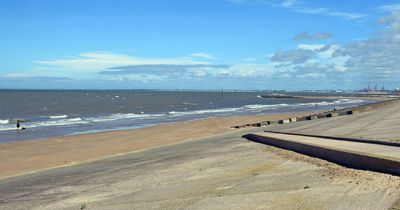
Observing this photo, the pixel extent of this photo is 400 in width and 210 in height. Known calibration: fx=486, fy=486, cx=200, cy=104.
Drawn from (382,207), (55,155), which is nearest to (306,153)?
(382,207)

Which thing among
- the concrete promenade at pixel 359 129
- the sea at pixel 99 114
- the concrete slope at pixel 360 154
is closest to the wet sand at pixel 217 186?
the concrete slope at pixel 360 154

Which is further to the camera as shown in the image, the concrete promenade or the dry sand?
the dry sand

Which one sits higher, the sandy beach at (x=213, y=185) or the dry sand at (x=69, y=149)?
the sandy beach at (x=213, y=185)

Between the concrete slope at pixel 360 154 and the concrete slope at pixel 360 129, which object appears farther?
the concrete slope at pixel 360 129

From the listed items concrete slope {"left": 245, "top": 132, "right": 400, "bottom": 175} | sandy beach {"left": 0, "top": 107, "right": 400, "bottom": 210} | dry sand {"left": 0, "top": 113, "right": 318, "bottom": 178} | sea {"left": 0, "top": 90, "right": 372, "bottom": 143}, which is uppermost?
concrete slope {"left": 245, "top": 132, "right": 400, "bottom": 175}

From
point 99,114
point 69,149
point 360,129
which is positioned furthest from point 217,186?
point 99,114

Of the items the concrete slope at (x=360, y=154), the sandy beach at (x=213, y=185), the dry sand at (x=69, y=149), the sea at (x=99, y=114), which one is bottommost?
the sea at (x=99, y=114)

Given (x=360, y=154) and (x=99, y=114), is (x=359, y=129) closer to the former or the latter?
(x=360, y=154)

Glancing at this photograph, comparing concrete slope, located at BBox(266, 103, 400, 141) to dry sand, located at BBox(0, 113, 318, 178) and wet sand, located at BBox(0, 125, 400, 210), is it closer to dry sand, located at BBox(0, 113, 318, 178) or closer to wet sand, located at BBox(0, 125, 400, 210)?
wet sand, located at BBox(0, 125, 400, 210)

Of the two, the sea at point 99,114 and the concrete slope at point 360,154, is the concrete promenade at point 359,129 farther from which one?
the sea at point 99,114

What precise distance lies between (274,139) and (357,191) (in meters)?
8.39

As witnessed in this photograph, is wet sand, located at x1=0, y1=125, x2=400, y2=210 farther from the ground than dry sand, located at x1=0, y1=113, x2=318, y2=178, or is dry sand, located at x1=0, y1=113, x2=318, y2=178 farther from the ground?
wet sand, located at x1=0, y1=125, x2=400, y2=210

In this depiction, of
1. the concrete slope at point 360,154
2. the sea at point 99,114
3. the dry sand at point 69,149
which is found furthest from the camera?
the sea at point 99,114

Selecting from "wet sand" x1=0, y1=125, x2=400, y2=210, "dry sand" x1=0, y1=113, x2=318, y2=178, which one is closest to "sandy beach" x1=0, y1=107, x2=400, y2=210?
"wet sand" x1=0, y1=125, x2=400, y2=210
